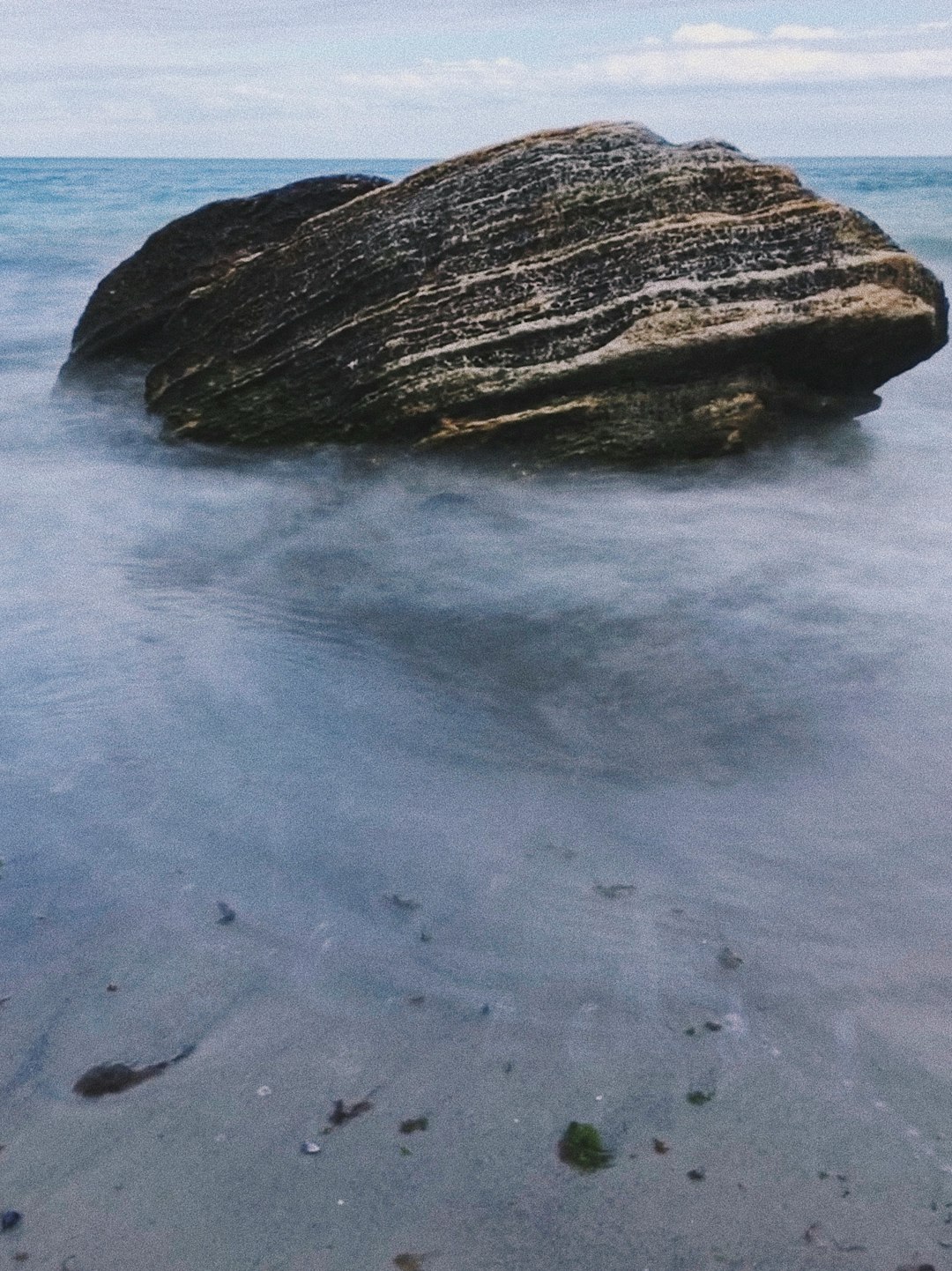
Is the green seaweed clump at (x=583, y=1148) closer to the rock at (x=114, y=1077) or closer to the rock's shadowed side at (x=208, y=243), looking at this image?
the rock at (x=114, y=1077)

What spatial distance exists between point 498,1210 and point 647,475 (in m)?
6.61

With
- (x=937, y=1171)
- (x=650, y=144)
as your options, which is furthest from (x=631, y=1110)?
(x=650, y=144)

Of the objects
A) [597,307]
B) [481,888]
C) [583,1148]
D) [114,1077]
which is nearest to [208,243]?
[597,307]

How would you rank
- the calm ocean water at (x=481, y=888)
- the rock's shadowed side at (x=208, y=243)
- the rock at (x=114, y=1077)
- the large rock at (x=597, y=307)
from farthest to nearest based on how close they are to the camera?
1. the rock's shadowed side at (x=208, y=243)
2. the large rock at (x=597, y=307)
3. the rock at (x=114, y=1077)
4. the calm ocean water at (x=481, y=888)

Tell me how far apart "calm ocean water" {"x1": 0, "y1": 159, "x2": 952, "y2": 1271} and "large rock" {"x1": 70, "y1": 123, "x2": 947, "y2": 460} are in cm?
119

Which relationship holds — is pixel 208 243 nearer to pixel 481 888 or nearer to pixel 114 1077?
pixel 481 888

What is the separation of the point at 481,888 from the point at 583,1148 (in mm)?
1170

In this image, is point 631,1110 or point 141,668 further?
point 141,668

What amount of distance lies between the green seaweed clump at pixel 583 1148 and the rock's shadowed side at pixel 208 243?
9758mm

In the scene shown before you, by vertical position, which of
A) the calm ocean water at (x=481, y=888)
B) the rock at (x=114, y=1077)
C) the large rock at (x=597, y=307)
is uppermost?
the large rock at (x=597, y=307)

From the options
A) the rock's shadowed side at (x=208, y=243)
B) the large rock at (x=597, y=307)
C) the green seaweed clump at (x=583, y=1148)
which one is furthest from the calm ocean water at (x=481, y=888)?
the rock's shadowed side at (x=208, y=243)

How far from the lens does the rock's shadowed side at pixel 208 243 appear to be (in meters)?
11.6

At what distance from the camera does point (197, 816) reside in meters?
4.43

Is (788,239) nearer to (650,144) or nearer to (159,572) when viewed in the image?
(650,144)
